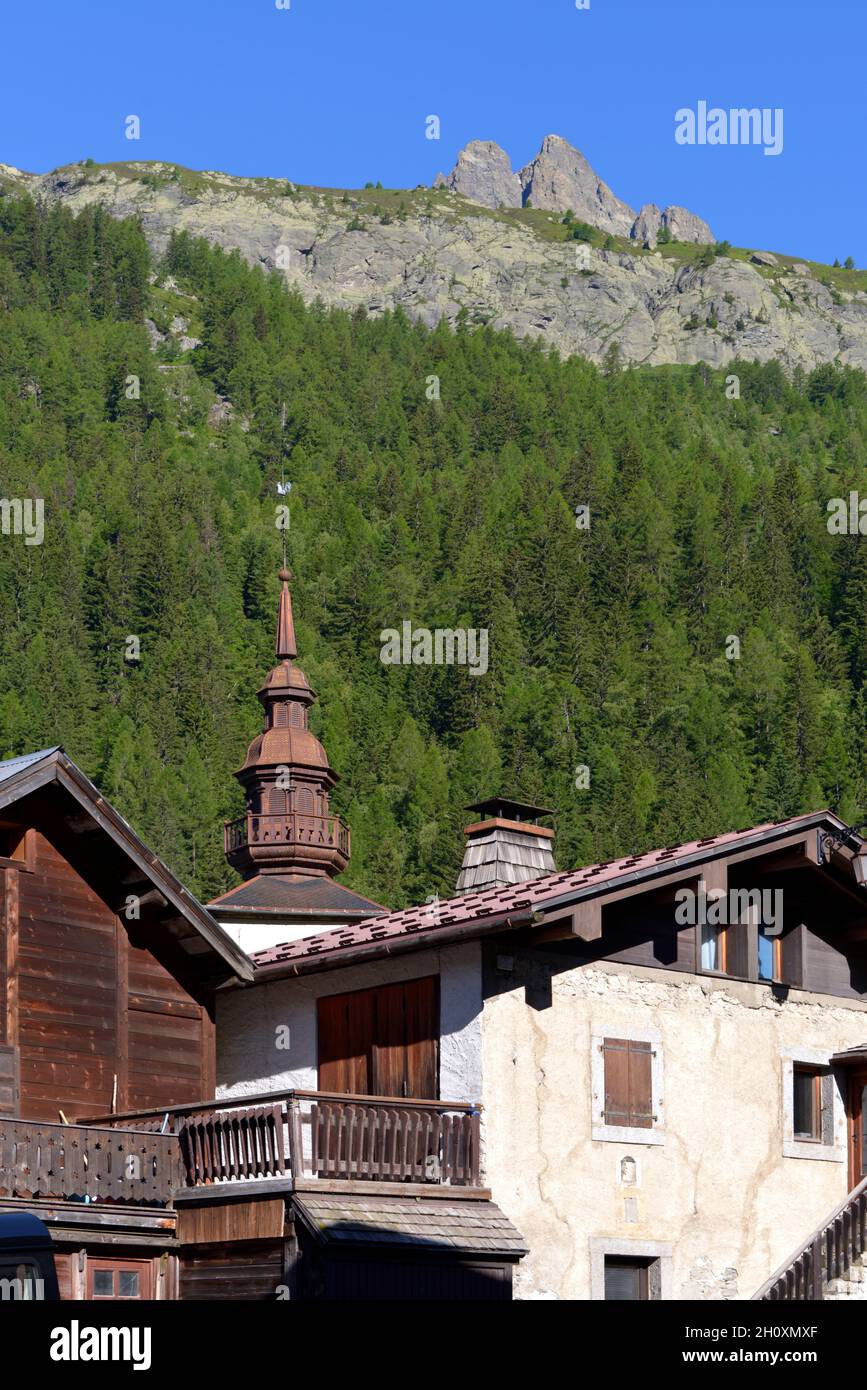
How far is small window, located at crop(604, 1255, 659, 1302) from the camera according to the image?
75.5 feet

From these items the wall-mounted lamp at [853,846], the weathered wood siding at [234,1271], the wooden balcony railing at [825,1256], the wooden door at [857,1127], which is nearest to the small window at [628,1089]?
the wooden balcony railing at [825,1256]

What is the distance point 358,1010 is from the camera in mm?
24234

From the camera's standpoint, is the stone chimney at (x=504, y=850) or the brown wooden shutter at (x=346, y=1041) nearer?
the brown wooden shutter at (x=346, y=1041)

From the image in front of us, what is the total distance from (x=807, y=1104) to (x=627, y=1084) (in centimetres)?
363

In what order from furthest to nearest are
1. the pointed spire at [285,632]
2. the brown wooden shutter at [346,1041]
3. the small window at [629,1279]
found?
the pointed spire at [285,632], the brown wooden shutter at [346,1041], the small window at [629,1279]

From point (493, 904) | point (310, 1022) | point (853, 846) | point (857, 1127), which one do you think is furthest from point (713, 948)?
point (310, 1022)

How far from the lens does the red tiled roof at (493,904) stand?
2248 centimetres

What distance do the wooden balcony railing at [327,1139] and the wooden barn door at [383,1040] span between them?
1110 mm

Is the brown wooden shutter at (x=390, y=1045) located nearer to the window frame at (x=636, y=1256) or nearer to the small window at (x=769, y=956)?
the window frame at (x=636, y=1256)

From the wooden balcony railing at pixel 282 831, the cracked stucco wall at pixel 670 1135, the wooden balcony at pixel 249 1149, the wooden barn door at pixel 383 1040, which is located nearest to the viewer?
the wooden balcony at pixel 249 1149

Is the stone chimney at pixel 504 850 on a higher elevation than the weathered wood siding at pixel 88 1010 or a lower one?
higher

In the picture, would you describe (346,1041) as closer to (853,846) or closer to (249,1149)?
(249,1149)
